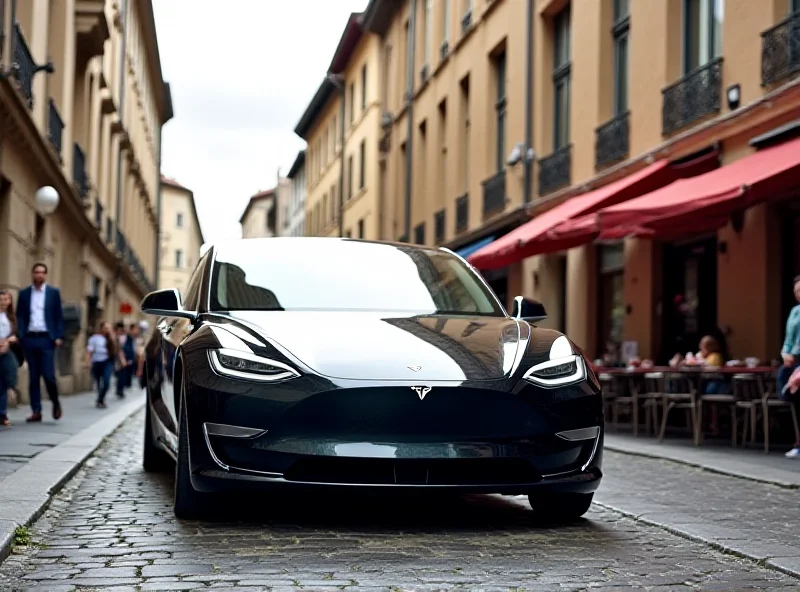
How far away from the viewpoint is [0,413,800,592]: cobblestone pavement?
14.7 feet

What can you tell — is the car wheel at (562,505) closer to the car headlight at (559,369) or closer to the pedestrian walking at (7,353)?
the car headlight at (559,369)

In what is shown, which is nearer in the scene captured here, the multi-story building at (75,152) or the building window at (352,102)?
the multi-story building at (75,152)

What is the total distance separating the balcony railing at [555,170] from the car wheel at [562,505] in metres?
14.5

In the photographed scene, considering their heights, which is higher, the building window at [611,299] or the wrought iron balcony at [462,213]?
the wrought iron balcony at [462,213]

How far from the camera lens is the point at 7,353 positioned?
12391 millimetres

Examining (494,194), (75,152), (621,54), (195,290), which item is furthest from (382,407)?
(75,152)

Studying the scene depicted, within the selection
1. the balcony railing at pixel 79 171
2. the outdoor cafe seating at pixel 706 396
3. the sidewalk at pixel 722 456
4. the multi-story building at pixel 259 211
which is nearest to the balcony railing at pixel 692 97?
the outdoor cafe seating at pixel 706 396

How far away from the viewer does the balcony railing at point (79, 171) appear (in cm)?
2412

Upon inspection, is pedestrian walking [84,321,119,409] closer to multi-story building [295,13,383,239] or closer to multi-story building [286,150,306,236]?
multi-story building [295,13,383,239]

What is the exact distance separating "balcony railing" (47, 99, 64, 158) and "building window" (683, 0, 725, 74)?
1028cm

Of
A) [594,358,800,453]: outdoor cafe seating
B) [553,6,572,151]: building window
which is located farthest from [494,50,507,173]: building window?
[594,358,800,453]: outdoor cafe seating

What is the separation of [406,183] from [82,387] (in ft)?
36.9

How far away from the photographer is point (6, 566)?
473cm

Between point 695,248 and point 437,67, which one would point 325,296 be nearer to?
point 695,248
